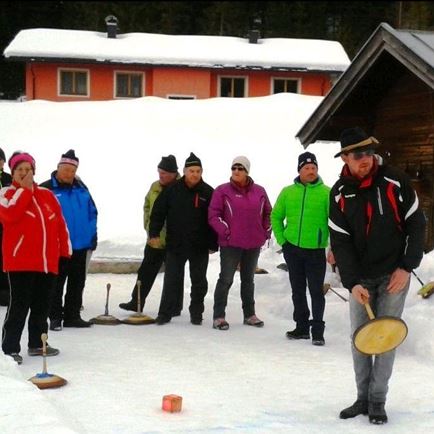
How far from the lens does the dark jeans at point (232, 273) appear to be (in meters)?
8.49

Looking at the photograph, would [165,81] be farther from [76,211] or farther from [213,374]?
[213,374]

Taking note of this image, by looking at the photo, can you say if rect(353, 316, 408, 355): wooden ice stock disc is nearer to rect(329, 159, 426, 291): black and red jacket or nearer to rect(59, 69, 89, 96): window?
rect(329, 159, 426, 291): black and red jacket

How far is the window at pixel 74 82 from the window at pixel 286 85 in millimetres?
7911

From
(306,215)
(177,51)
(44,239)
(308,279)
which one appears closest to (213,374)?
(44,239)

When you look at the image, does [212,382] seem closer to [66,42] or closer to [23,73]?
[66,42]

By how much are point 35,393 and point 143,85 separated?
98.0ft

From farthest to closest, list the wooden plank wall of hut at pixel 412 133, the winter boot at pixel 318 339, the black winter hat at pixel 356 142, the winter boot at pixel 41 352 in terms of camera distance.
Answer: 1. the wooden plank wall of hut at pixel 412 133
2. the winter boot at pixel 318 339
3. the winter boot at pixel 41 352
4. the black winter hat at pixel 356 142

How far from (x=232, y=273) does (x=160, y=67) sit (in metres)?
25.2

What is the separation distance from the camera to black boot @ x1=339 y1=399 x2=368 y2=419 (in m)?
5.14

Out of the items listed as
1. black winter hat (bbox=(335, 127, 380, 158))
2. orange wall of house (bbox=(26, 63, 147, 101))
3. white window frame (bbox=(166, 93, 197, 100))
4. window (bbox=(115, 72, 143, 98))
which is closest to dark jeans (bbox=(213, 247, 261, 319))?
black winter hat (bbox=(335, 127, 380, 158))

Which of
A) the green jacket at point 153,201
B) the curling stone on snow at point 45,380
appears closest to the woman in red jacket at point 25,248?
the curling stone on snow at point 45,380

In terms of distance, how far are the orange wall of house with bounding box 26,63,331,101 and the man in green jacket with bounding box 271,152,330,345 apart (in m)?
25.5

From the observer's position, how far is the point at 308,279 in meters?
7.97

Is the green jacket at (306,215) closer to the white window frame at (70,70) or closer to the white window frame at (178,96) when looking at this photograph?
the white window frame at (178,96)
